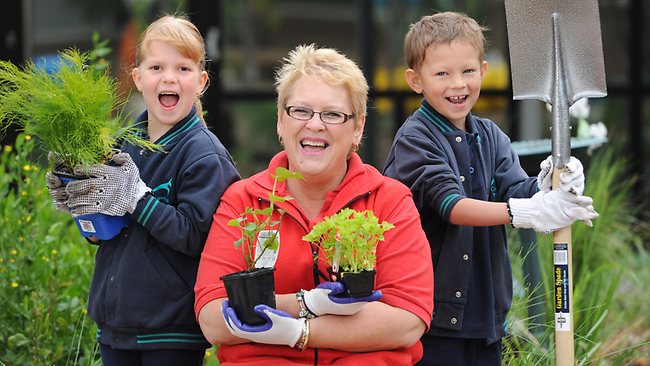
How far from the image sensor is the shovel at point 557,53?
3045 mm

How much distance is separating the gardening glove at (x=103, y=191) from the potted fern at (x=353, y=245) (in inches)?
20.6

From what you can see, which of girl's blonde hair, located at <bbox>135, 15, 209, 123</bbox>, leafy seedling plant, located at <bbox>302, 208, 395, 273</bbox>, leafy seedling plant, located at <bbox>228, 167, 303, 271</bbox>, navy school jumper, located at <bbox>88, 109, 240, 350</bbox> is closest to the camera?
leafy seedling plant, located at <bbox>302, 208, 395, 273</bbox>

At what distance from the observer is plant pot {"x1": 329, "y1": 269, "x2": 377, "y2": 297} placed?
98.8 inches

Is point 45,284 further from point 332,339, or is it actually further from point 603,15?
point 603,15

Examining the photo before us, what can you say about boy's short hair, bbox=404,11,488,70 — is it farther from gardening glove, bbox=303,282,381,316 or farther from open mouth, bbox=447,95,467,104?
gardening glove, bbox=303,282,381,316

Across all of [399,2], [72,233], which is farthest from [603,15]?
[72,233]

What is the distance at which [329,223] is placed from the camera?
2.53 meters

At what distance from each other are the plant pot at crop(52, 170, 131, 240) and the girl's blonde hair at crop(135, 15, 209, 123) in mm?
454

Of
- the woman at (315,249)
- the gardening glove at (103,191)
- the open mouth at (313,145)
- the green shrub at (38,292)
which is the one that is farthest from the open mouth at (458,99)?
the green shrub at (38,292)

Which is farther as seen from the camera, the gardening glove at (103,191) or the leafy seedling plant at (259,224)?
the gardening glove at (103,191)

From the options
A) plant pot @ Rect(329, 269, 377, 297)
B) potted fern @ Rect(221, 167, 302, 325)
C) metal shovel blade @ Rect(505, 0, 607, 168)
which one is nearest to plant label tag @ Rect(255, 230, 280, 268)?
potted fern @ Rect(221, 167, 302, 325)

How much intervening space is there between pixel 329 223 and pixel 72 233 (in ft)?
6.33

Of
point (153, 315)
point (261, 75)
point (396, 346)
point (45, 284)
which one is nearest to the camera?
point (396, 346)

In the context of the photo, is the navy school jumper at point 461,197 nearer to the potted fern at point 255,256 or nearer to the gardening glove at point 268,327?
the potted fern at point 255,256
